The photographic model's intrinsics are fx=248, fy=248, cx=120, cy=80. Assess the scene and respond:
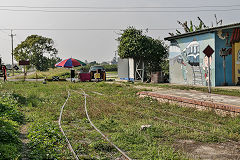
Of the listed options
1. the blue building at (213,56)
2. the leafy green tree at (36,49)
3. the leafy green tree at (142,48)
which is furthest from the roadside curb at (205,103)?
the leafy green tree at (36,49)

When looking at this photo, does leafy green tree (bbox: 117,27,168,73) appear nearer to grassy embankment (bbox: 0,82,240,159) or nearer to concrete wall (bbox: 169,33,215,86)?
concrete wall (bbox: 169,33,215,86)

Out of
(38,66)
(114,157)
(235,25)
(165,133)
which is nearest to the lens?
(114,157)

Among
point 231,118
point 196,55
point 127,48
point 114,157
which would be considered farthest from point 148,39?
point 114,157

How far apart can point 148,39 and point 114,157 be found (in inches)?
851

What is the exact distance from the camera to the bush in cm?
544

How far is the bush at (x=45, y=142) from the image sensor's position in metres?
5.44

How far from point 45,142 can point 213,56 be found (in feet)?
A: 51.7

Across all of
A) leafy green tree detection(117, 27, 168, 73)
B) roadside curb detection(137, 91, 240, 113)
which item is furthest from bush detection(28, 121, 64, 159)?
leafy green tree detection(117, 27, 168, 73)

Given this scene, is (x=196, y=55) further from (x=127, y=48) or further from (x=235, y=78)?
(x=127, y=48)

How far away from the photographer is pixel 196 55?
2066 cm

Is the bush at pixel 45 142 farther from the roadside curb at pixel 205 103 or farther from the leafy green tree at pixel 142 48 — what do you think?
the leafy green tree at pixel 142 48

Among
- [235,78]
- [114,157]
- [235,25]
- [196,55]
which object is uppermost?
[235,25]

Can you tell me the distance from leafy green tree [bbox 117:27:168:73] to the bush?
18578 mm

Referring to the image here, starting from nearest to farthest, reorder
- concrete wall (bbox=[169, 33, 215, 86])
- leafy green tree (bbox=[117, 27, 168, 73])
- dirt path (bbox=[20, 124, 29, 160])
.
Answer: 1. dirt path (bbox=[20, 124, 29, 160])
2. concrete wall (bbox=[169, 33, 215, 86])
3. leafy green tree (bbox=[117, 27, 168, 73])
